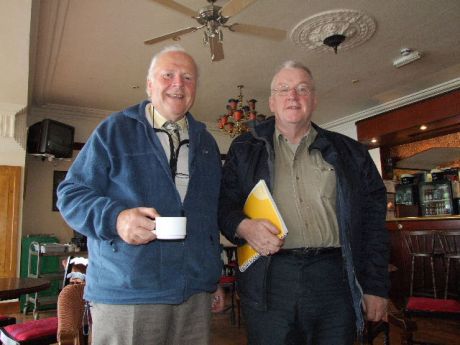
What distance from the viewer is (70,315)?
2.09 m

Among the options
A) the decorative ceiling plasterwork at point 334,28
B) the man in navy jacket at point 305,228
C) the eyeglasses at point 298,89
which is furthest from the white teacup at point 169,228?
the decorative ceiling plasterwork at point 334,28

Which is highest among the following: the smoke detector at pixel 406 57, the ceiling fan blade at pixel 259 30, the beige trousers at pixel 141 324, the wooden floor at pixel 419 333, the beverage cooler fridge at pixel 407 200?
the smoke detector at pixel 406 57

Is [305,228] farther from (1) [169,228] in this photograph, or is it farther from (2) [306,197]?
(1) [169,228]

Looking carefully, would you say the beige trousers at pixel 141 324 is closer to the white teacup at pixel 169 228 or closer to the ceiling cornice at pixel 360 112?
the white teacup at pixel 169 228

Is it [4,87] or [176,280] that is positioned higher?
[4,87]

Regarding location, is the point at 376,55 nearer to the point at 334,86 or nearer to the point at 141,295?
the point at 334,86

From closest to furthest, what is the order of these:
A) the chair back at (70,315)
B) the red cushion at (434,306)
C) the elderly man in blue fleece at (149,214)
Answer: the elderly man in blue fleece at (149,214)
the chair back at (70,315)
the red cushion at (434,306)


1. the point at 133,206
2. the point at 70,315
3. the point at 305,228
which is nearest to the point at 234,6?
the point at 305,228

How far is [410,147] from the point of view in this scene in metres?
7.71

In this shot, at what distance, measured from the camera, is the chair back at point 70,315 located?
2055 millimetres

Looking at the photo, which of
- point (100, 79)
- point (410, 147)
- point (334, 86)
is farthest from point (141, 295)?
point (410, 147)

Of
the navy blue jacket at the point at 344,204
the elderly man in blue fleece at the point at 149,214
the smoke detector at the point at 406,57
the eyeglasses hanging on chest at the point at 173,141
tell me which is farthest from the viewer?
the smoke detector at the point at 406,57

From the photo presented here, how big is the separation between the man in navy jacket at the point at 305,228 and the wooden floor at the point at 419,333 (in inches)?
96.0

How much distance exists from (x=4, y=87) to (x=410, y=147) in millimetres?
7222
